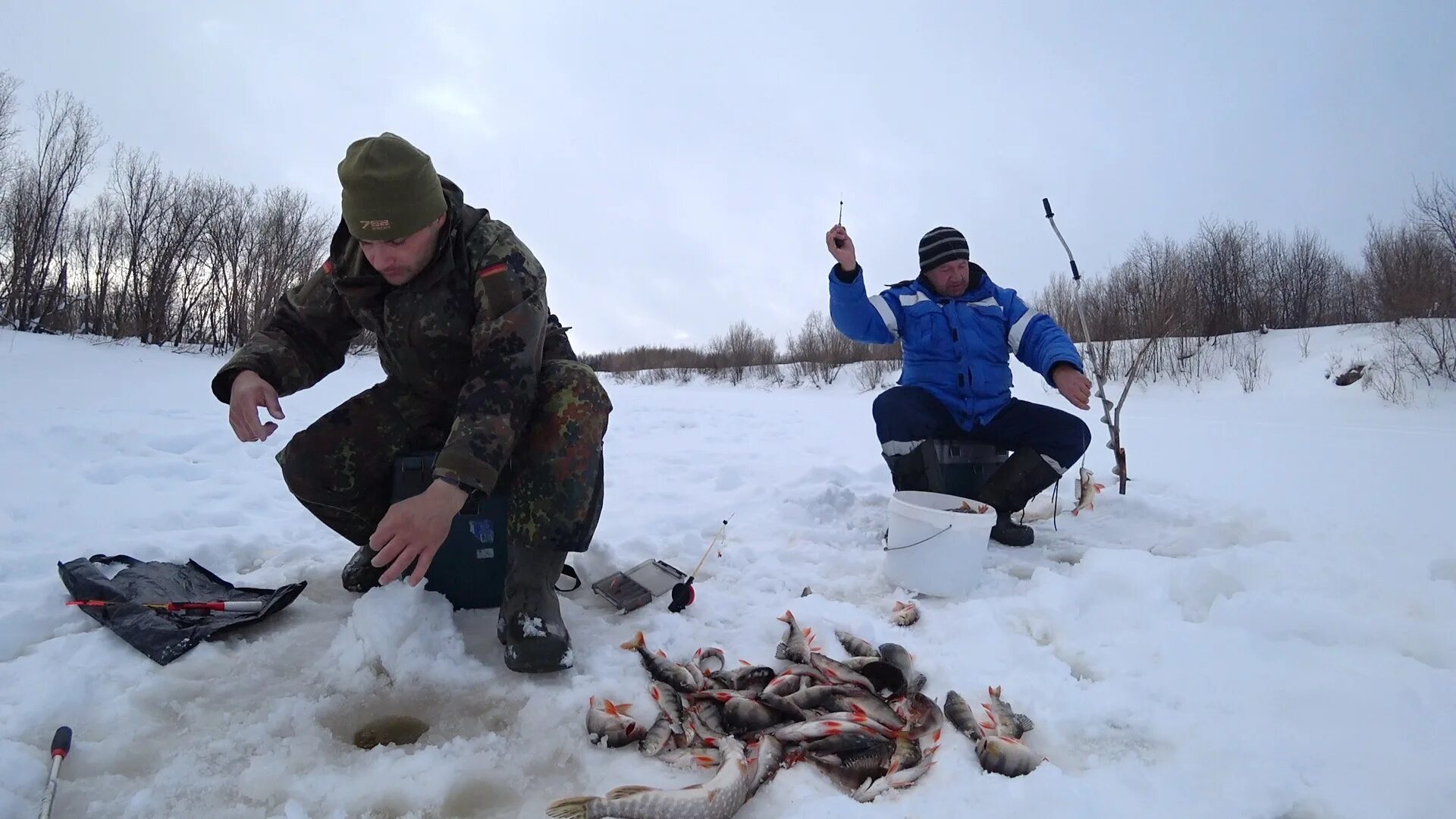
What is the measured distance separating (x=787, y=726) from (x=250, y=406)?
64.1 inches

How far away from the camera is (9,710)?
58.5 inches

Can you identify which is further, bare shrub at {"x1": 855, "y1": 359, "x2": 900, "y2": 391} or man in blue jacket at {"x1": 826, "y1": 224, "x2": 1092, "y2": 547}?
bare shrub at {"x1": 855, "y1": 359, "x2": 900, "y2": 391}

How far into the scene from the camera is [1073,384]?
9.75 feet

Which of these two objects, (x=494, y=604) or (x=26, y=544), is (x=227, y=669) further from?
(x=26, y=544)

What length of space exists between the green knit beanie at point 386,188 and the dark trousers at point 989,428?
2.12 meters

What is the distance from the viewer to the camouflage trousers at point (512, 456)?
1961 millimetres

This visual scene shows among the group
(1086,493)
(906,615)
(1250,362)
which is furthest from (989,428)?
(1250,362)

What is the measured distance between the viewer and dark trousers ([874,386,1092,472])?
10.3 feet

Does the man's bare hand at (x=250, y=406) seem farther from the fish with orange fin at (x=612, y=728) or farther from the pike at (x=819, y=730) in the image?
the pike at (x=819, y=730)

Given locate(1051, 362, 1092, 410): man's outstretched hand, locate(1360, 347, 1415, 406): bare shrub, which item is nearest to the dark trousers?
locate(1051, 362, 1092, 410): man's outstretched hand

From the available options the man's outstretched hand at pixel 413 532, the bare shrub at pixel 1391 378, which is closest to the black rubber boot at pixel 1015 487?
the man's outstretched hand at pixel 413 532

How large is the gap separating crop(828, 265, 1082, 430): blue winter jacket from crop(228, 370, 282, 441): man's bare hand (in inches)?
92.0

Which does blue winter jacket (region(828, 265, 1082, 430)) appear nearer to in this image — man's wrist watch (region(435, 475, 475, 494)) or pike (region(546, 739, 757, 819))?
man's wrist watch (region(435, 475, 475, 494))

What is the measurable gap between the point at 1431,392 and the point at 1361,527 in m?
9.32
